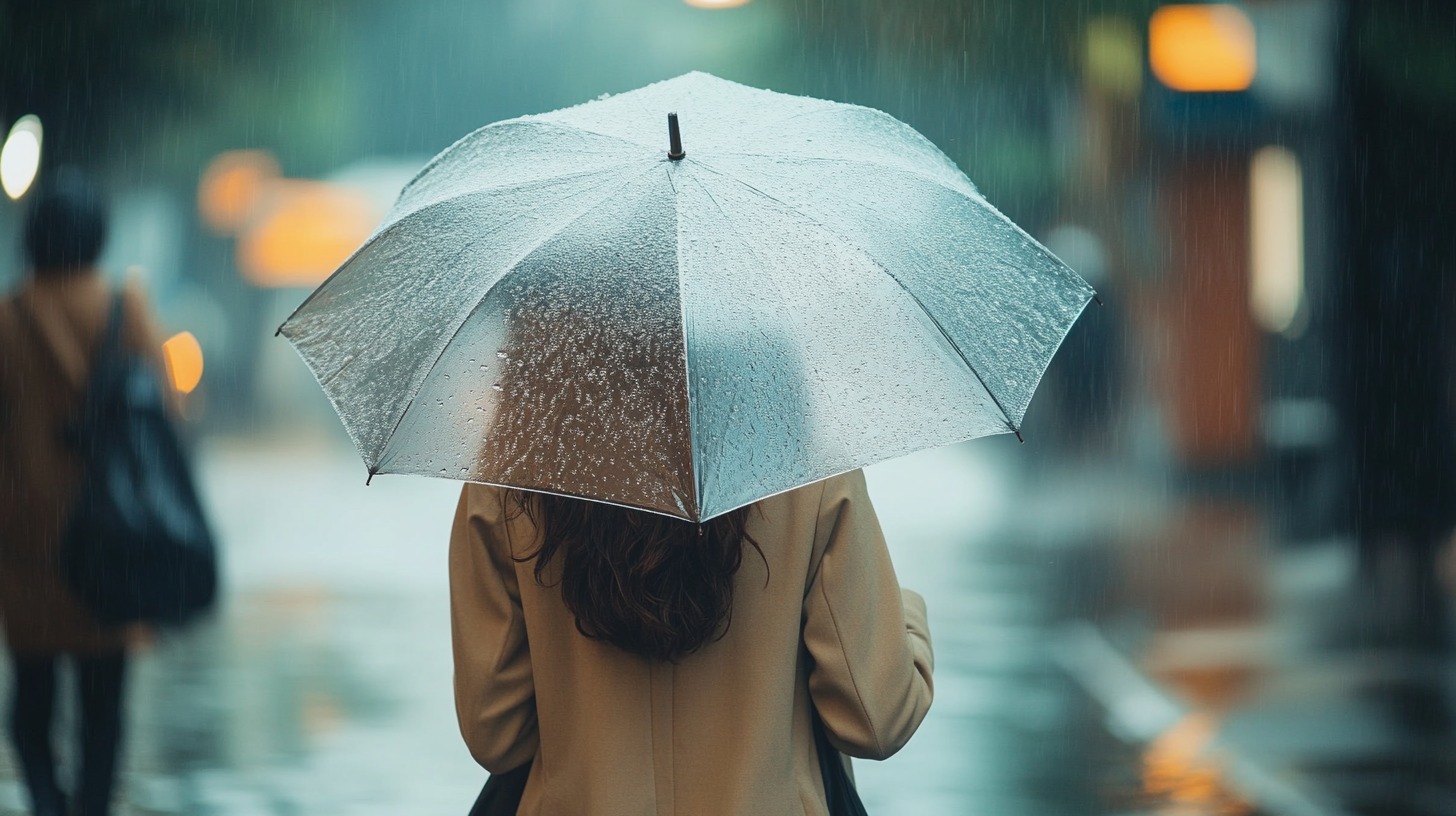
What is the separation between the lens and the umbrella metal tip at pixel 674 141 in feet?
6.32

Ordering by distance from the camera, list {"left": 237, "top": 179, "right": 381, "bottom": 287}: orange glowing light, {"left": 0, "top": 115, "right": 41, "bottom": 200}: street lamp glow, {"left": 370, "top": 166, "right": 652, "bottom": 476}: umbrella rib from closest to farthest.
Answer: {"left": 370, "top": 166, "right": 652, "bottom": 476}: umbrella rib → {"left": 0, "top": 115, "right": 41, "bottom": 200}: street lamp glow → {"left": 237, "top": 179, "right": 381, "bottom": 287}: orange glowing light

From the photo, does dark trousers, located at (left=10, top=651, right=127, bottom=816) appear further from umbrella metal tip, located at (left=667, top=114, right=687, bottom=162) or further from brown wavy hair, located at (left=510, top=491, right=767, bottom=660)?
umbrella metal tip, located at (left=667, top=114, right=687, bottom=162)

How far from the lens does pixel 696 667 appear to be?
208 cm

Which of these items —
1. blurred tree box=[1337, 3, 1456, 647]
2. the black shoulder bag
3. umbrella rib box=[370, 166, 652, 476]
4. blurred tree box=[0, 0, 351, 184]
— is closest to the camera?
umbrella rib box=[370, 166, 652, 476]

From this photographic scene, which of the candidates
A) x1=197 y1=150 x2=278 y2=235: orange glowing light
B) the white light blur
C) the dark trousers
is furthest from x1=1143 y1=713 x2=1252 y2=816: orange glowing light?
x1=197 y1=150 x2=278 y2=235: orange glowing light

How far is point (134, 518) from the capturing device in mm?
4008

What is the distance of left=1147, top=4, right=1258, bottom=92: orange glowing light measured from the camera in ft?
32.0

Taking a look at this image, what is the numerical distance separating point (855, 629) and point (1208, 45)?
28.6ft

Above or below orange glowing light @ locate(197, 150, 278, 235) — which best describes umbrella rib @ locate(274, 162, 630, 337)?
below

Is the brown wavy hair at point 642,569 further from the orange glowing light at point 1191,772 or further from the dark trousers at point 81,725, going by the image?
the orange glowing light at point 1191,772

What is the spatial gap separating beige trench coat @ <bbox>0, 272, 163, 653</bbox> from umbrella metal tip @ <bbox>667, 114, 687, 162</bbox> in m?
2.68

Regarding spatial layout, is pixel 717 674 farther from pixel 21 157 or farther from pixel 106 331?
pixel 21 157

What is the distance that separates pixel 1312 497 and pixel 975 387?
8.38 meters

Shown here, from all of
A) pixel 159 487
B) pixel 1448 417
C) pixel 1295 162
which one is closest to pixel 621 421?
pixel 159 487
